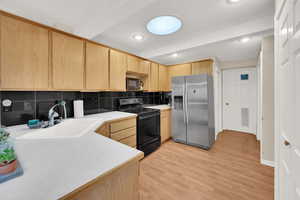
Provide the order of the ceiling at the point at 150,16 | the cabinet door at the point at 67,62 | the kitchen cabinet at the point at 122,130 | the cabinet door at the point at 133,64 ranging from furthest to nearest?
the cabinet door at the point at 133,64, the kitchen cabinet at the point at 122,130, the cabinet door at the point at 67,62, the ceiling at the point at 150,16

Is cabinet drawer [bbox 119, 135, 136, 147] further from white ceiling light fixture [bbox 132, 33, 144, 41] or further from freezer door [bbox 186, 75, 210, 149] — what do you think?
white ceiling light fixture [bbox 132, 33, 144, 41]

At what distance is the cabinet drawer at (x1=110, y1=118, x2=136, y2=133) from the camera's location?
6.13ft

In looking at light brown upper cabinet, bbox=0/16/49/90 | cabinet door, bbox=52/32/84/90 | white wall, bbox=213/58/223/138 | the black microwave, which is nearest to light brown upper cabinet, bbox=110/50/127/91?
the black microwave

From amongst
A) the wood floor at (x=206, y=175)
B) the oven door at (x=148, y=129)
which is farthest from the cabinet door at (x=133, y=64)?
the wood floor at (x=206, y=175)

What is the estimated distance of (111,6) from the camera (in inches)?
55.4

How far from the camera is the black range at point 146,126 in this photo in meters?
2.32

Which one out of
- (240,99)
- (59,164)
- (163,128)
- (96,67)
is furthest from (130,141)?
(240,99)

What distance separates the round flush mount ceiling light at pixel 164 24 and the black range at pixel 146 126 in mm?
1490

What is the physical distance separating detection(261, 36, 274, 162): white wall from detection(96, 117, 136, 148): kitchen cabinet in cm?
235

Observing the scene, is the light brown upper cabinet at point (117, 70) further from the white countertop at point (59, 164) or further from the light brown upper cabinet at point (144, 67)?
the white countertop at point (59, 164)

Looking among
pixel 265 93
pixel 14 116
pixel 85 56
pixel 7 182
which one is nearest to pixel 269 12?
pixel 265 93

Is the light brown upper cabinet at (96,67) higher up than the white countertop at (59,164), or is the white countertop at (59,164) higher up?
the light brown upper cabinet at (96,67)

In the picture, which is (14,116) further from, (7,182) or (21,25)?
(7,182)

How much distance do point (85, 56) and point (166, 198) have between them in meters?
2.34
